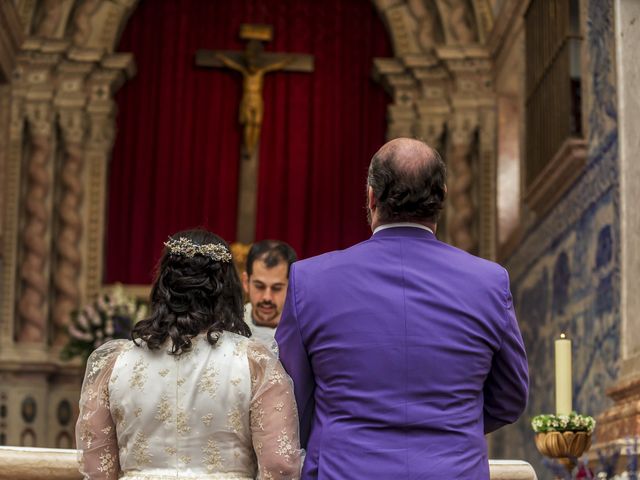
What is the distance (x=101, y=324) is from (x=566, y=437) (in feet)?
23.0

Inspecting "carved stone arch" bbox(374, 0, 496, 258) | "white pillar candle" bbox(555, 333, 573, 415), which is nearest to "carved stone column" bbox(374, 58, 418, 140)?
"carved stone arch" bbox(374, 0, 496, 258)

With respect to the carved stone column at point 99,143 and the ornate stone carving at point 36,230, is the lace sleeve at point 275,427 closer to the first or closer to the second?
the ornate stone carving at point 36,230

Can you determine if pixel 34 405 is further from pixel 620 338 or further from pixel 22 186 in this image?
pixel 620 338

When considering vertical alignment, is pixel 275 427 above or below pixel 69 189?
below

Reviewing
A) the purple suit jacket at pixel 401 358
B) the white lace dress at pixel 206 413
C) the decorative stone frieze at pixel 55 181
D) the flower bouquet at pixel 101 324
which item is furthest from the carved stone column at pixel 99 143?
the purple suit jacket at pixel 401 358

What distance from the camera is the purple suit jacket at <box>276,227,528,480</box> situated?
267cm

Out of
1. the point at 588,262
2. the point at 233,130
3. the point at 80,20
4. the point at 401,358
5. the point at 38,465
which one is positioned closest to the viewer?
the point at 401,358

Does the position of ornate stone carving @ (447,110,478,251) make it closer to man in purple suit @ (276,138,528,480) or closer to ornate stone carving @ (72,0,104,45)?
ornate stone carving @ (72,0,104,45)

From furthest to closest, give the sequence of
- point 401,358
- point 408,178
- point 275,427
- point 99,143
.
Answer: point 99,143
point 275,427
point 408,178
point 401,358

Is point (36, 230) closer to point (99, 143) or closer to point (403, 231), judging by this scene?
point (99, 143)

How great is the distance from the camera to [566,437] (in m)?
3.96

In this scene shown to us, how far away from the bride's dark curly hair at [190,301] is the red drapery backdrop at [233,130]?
887cm

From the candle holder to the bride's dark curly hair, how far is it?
1.27 meters

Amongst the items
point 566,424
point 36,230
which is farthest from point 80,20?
point 566,424
